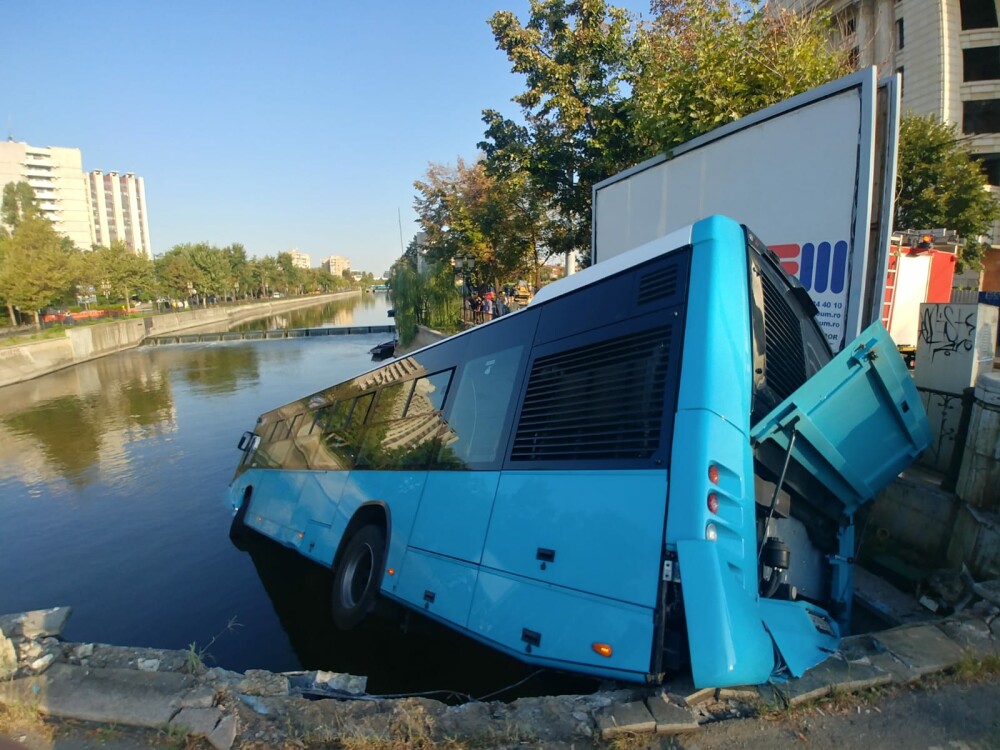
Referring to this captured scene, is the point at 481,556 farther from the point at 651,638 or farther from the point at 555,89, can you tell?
the point at 555,89

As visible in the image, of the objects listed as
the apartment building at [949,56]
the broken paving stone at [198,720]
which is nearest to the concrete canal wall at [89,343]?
the broken paving stone at [198,720]

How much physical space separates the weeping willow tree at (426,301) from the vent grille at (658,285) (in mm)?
26087

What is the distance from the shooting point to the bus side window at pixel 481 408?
4.02 meters

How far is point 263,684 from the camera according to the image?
3.29 metres

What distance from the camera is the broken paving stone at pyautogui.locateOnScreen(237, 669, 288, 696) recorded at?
3.21 meters

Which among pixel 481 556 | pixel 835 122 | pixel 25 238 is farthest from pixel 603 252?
pixel 25 238

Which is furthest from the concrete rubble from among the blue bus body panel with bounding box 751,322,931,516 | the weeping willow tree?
the weeping willow tree

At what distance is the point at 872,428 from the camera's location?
3.71 metres

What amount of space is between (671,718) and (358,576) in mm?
3507

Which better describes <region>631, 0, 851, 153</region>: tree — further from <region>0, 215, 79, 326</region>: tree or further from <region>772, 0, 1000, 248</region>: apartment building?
<region>0, 215, 79, 326</region>: tree

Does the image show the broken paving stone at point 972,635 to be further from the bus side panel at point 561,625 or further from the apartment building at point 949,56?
the apartment building at point 949,56

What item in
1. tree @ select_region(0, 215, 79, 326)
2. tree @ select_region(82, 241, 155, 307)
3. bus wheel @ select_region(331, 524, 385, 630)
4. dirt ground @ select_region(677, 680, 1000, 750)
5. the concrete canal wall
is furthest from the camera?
tree @ select_region(82, 241, 155, 307)

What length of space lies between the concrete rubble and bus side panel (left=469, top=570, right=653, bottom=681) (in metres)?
0.22

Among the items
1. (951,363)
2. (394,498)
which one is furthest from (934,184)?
(394,498)
